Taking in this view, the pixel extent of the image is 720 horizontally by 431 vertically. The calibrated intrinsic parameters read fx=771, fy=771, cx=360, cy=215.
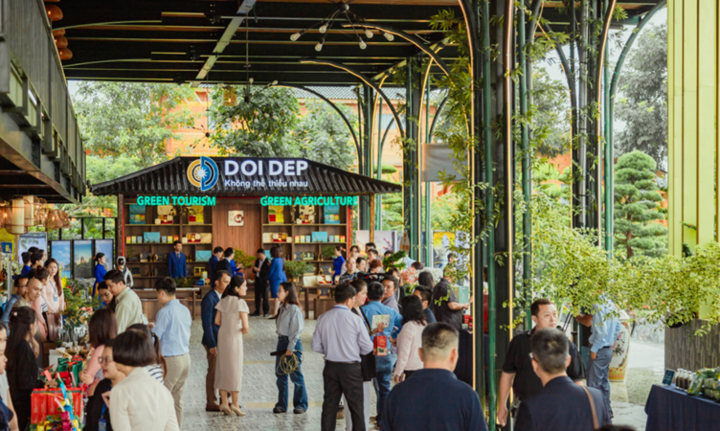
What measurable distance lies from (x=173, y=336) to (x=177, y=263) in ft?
38.3

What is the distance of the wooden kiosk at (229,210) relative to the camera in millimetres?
18688

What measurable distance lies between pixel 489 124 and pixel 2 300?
7545 millimetres

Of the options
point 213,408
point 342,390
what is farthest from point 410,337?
point 213,408

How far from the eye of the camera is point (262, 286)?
18.3 meters

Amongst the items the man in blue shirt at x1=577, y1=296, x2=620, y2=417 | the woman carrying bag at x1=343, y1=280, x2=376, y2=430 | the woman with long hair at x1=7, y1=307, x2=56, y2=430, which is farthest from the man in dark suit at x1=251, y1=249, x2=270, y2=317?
the woman with long hair at x1=7, y1=307, x2=56, y2=430

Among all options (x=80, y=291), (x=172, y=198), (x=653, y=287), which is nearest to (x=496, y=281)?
(x=653, y=287)

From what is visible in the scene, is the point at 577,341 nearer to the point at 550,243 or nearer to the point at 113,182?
the point at 550,243

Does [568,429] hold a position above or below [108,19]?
below

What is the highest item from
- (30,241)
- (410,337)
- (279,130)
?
(279,130)

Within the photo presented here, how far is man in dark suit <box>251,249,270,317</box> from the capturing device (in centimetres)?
1827

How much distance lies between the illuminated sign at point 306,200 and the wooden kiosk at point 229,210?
0.03 m

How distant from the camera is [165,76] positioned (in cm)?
2019

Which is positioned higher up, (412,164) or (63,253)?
(412,164)

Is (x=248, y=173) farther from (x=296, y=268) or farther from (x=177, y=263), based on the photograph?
(x=177, y=263)
